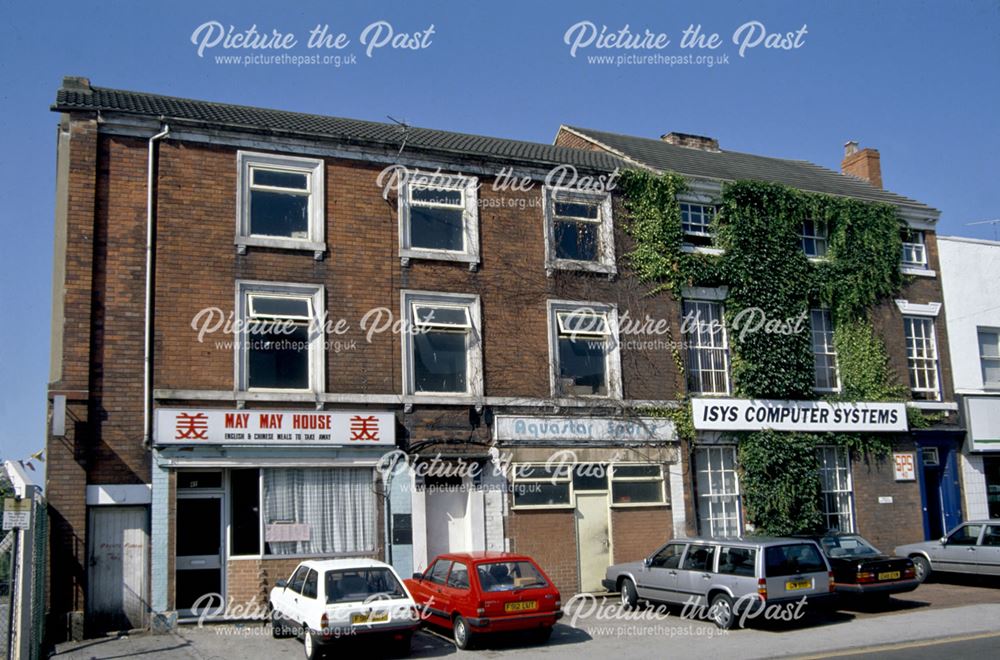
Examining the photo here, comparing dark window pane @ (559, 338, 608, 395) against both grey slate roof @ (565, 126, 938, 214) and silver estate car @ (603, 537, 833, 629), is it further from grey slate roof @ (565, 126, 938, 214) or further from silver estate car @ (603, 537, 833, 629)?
grey slate roof @ (565, 126, 938, 214)

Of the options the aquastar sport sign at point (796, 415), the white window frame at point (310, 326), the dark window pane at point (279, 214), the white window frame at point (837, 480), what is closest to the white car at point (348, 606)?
the white window frame at point (310, 326)

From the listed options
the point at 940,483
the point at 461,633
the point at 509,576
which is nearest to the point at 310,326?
the point at 509,576

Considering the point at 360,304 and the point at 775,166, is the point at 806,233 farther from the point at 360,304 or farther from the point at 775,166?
the point at 360,304

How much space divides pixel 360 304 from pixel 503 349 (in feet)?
10.8

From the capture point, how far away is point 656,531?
21359 millimetres

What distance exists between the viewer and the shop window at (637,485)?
69.6ft

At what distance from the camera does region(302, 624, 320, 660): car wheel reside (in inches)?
542

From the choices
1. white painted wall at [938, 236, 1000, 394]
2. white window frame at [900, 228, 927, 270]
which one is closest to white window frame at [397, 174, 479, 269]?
white window frame at [900, 228, 927, 270]

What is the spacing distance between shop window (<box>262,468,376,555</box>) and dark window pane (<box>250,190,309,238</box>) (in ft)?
16.0

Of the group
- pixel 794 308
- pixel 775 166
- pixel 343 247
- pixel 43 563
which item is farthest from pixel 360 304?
pixel 775 166

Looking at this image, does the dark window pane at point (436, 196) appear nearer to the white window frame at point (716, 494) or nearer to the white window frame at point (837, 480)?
the white window frame at point (716, 494)

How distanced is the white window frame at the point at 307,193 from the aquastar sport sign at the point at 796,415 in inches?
371

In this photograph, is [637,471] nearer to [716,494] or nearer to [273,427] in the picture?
[716,494]

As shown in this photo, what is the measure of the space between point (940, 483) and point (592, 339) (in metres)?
10.8
